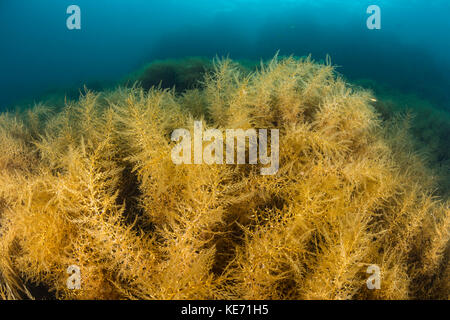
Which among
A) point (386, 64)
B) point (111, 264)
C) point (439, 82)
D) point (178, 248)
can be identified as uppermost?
point (386, 64)

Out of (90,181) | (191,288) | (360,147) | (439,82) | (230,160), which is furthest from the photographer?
(439,82)

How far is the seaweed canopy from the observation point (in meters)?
0.86

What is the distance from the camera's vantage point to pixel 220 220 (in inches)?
36.2

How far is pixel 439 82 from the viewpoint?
881cm

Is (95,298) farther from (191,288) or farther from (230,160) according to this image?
(230,160)

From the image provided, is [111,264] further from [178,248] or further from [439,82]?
[439,82]

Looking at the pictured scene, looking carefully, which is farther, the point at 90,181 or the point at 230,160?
the point at 230,160

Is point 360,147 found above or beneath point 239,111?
beneath

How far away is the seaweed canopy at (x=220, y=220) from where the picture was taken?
33.8 inches

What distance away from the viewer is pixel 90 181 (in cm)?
88

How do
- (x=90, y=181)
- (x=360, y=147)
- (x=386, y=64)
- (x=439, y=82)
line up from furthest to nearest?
(x=386, y=64) → (x=439, y=82) → (x=360, y=147) → (x=90, y=181)

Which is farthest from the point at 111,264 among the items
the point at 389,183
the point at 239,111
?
the point at 389,183
